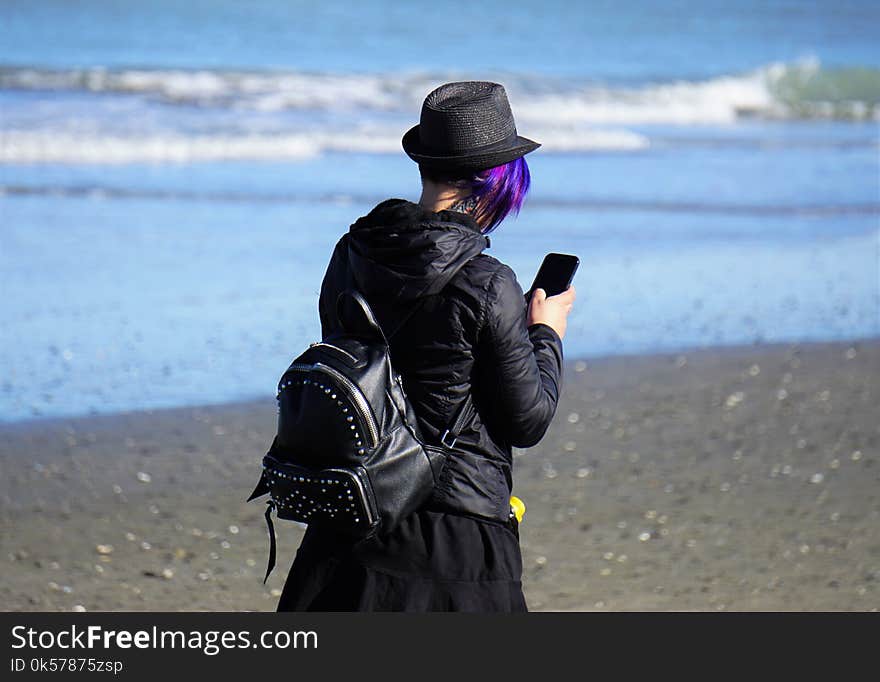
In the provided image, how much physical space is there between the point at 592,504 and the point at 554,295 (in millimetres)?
2407

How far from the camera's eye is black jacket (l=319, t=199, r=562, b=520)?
2.45m

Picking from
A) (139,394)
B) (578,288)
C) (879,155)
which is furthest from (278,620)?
(879,155)

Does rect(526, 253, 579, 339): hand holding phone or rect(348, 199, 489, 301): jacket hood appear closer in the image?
rect(348, 199, 489, 301): jacket hood

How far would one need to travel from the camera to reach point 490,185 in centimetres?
257

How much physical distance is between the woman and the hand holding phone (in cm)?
8

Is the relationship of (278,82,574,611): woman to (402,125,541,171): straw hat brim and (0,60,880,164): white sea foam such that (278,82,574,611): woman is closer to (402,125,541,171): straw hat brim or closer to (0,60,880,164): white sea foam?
(402,125,541,171): straw hat brim

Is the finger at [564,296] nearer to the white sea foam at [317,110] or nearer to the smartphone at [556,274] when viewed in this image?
the smartphone at [556,274]

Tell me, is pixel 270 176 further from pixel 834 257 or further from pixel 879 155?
pixel 879 155

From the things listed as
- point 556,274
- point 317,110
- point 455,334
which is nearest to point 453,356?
point 455,334

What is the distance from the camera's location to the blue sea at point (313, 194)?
23.5 ft

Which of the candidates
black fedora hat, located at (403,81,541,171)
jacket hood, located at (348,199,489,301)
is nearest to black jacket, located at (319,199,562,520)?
jacket hood, located at (348,199,489,301)

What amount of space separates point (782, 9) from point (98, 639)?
44.4m

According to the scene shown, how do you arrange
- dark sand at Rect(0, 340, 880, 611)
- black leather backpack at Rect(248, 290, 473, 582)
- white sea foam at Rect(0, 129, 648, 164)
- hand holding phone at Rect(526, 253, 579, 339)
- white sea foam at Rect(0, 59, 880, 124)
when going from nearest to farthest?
black leather backpack at Rect(248, 290, 473, 582)
hand holding phone at Rect(526, 253, 579, 339)
dark sand at Rect(0, 340, 880, 611)
white sea foam at Rect(0, 129, 648, 164)
white sea foam at Rect(0, 59, 880, 124)

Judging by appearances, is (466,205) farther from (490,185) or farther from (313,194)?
(313,194)
